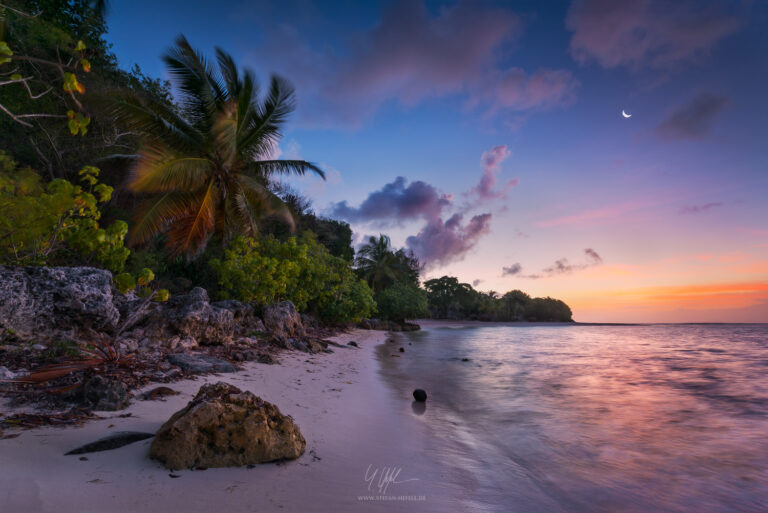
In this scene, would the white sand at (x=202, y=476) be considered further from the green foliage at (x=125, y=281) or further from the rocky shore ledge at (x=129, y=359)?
the green foliage at (x=125, y=281)

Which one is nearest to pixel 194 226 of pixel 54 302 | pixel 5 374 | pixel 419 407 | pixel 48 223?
pixel 48 223

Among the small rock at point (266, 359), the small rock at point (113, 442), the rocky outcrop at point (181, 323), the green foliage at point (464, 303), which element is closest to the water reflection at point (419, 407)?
the small rock at point (266, 359)

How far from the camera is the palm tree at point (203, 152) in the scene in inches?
457

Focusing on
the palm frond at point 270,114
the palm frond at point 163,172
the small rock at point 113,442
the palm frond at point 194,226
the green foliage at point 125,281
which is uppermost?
the palm frond at point 270,114

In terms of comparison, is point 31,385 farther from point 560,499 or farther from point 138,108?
point 138,108

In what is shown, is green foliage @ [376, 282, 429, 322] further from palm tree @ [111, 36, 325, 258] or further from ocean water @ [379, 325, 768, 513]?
ocean water @ [379, 325, 768, 513]

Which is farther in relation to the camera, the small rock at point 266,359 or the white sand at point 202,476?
the small rock at point 266,359

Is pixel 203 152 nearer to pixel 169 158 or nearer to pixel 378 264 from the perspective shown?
pixel 169 158

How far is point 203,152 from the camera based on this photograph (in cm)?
1349

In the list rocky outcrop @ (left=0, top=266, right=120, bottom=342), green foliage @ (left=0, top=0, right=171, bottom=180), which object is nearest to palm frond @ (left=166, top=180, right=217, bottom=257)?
green foliage @ (left=0, top=0, right=171, bottom=180)

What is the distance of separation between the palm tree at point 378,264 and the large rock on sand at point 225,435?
3847 centimetres

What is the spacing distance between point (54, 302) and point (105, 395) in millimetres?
3570

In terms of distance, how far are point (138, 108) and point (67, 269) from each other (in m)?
7.68

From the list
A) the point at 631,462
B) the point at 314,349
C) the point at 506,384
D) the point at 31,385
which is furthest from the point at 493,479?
the point at 314,349
